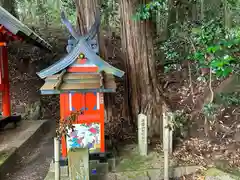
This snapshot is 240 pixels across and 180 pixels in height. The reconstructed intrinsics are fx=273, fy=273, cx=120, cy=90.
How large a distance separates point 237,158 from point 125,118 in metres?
2.81

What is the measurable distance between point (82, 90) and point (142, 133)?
59.3 inches

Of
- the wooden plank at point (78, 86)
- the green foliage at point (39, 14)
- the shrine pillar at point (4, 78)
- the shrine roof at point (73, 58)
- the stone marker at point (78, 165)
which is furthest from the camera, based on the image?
the green foliage at point (39, 14)

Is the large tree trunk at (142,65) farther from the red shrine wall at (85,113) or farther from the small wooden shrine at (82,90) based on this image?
the red shrine wall at (85,113)

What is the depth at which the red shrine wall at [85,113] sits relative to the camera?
16.0 ft

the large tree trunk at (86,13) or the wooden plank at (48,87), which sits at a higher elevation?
the large tree trunk at (86,13)

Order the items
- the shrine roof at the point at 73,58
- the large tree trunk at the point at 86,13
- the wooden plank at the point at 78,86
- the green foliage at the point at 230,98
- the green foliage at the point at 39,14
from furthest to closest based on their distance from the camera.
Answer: the green foliage at the point at 39,14, the large tree trunk at the point at 86,13, the green foliage at the point at 230,98, the shrine roof at the point at 73,58, the wooden plank at the point at 78,86

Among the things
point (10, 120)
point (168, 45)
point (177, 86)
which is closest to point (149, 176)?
point (168, 45)

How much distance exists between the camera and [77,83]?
4.86 metres

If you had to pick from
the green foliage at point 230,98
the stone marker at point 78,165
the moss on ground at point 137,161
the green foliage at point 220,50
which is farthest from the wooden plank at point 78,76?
the green foliage at point 230,98

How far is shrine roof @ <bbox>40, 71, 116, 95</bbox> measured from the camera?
4672mm

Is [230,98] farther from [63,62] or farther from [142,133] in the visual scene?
[63,62]

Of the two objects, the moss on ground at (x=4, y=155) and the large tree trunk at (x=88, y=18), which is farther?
the large tree trunk at (x=88, y=18)

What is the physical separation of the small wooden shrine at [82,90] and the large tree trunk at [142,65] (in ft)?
5.25

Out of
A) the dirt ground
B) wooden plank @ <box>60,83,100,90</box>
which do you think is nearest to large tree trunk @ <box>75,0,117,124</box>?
the dirt ground
